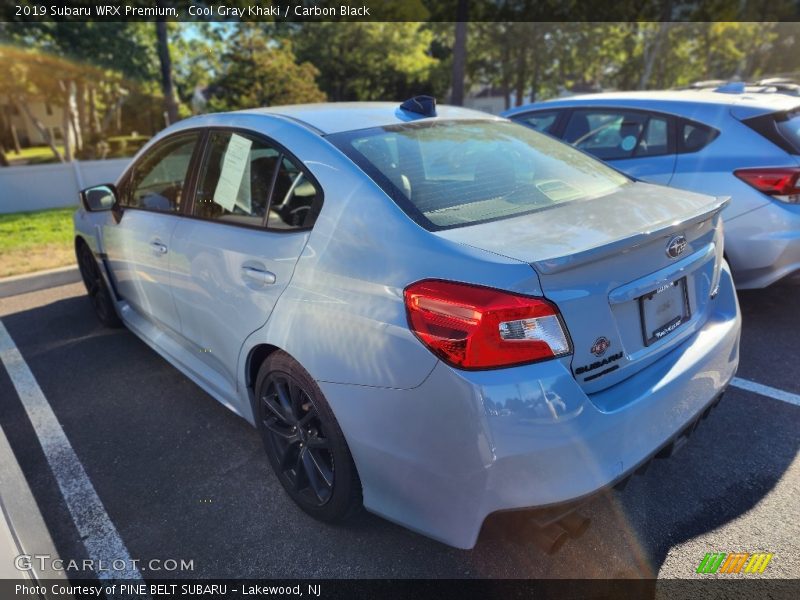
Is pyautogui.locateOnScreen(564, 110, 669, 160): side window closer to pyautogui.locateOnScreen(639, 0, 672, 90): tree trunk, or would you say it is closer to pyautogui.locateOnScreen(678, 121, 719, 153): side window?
pyautogui.locateOnScreen(678, 121, 719, 153): side window

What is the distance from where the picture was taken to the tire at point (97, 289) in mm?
4336

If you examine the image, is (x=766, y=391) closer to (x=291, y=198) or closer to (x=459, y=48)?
(x=291, y=198)

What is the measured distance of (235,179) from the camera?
2789mm

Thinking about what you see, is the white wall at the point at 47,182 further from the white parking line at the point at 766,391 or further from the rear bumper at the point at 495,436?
the white parking line at the point at 766,391

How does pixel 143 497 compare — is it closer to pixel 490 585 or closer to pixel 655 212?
pixel 490 585

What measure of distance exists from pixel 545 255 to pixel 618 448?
0.66 meters

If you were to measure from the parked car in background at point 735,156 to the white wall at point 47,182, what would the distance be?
36.4ft

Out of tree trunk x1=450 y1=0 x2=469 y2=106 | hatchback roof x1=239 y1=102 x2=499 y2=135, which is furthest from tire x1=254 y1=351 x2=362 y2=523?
tree trunk x1=450 y1=0 x2=469 y2=106

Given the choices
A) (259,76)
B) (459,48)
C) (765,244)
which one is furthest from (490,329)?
(259,76)

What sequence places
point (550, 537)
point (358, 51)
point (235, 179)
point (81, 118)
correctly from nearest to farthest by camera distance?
1. point (550, 537)
2. point (235, 179)
3. point (81, 118)
4. point (358, 51)

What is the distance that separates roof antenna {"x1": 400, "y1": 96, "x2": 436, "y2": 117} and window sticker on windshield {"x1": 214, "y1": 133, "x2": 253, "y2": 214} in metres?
0.82

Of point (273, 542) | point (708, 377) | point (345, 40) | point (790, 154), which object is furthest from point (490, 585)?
point (345, 40)

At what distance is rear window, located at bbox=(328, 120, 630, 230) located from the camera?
6.93 feet

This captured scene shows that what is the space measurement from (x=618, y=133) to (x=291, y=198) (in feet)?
11.0
